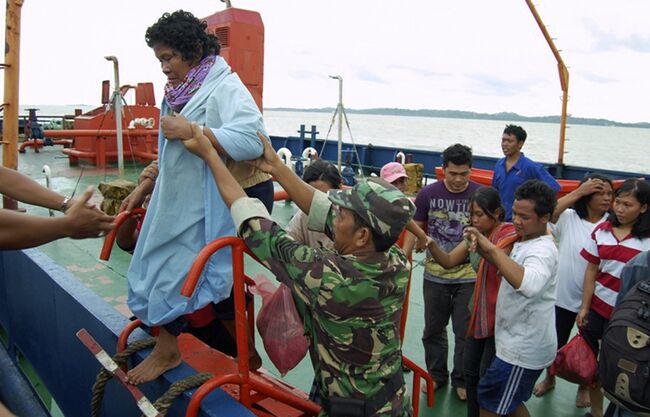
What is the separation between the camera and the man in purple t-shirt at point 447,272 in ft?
10.8

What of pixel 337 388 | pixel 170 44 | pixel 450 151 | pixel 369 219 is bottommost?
pixel 337 388

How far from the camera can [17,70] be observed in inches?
178

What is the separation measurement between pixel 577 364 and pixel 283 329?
5.79 feet

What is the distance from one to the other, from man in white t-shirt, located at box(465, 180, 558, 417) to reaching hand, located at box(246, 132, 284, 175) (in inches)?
46.5

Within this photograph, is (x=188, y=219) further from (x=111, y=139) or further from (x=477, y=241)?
(x=111, y=139)

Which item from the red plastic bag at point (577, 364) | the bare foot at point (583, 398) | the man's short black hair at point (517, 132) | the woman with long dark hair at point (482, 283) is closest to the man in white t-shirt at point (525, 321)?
the woman with long dark hair at point (482, 283)

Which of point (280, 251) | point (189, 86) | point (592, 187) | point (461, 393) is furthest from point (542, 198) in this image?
point (189, 86)

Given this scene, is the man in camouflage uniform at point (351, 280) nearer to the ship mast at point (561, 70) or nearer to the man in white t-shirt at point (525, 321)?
the man in white t-shirt at point (525, 321)

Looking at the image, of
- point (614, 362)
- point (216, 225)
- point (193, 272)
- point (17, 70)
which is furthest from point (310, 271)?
point (17, 70)

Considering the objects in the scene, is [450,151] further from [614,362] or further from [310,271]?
[310,271]

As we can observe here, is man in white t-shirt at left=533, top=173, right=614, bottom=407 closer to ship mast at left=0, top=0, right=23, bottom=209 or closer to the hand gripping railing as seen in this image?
the hand gripping railing

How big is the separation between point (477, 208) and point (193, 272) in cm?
169

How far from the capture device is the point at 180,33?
1.91 metres

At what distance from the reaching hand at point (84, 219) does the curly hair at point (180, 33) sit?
660mm
